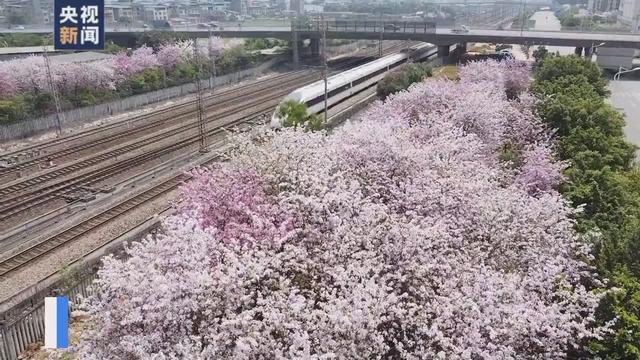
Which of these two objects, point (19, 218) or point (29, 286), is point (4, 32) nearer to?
point (19, 218)

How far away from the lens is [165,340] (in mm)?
9195

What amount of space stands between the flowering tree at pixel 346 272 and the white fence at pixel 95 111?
1123 inches

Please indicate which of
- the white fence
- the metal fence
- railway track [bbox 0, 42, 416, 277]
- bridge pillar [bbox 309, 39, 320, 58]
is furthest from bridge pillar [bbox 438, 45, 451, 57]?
the metal fence

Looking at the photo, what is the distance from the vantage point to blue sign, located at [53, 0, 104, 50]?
2517cm

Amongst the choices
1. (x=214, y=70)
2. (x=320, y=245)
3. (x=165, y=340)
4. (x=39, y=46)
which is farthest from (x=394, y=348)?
(x=39, y=46)

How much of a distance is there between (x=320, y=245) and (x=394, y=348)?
281 centimetres

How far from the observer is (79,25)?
84.3ft

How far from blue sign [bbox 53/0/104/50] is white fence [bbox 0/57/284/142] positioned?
15.4m

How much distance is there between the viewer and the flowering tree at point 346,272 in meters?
9.24

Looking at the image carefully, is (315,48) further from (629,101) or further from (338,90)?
(629,101)

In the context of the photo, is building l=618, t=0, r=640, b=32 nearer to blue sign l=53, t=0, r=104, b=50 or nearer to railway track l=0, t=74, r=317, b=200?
railway track l=0, t=74, r=317, b=200

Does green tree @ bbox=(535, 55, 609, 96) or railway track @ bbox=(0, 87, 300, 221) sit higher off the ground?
green tree @ bbox=(535, 55, 609, 96)

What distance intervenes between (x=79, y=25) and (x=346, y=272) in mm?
22000

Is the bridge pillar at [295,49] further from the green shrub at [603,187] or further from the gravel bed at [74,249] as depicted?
the gravel bed at [74,249]
